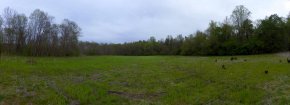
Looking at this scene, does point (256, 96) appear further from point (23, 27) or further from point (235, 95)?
point (23, 27)

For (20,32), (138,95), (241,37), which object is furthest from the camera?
(241,37)

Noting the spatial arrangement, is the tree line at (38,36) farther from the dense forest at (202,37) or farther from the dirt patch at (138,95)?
the dirt patch at (138,95)

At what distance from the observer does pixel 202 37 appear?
87000 millimetres

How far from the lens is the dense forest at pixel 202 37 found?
6562 centimetres

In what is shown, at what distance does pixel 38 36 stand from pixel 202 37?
4946 centimetres

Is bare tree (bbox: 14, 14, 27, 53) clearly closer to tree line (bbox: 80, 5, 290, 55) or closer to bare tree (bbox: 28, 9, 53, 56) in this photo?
bare tree (bbox: 28, 9, 53, 56)

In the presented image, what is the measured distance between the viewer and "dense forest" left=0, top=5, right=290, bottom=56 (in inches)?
2584

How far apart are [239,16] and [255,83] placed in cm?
6872

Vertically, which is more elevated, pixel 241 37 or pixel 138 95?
pixel 241 37

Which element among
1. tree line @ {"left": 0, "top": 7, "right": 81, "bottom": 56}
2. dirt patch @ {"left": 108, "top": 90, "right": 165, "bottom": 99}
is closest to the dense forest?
tree line @ {"left": 0, "top": 7, "right": 81, "bottom": 56}

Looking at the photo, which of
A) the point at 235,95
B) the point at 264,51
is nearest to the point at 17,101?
the point at 235,95

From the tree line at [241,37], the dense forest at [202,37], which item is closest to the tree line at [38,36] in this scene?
the dense forest at [202,37]

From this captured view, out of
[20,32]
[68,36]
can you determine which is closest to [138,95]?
[20,32]

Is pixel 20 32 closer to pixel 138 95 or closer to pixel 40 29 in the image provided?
pixel 40 29
